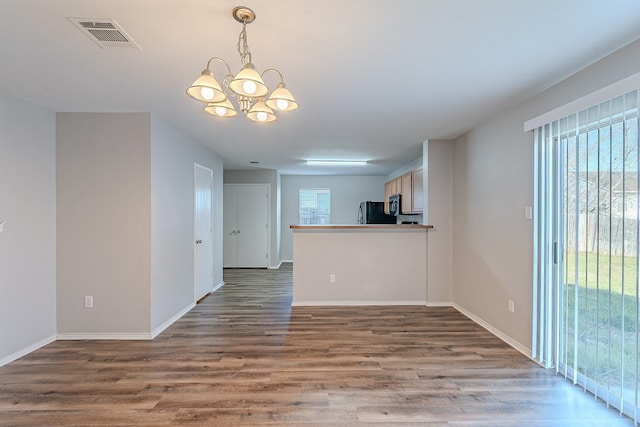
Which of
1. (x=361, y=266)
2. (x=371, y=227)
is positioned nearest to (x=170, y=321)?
(x=361, y=266)

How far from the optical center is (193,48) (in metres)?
1.87

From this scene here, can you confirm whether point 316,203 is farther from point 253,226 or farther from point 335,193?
point 253,226

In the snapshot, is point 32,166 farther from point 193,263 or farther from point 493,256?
point 493,256

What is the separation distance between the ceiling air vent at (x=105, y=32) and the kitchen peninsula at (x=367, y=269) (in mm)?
2857

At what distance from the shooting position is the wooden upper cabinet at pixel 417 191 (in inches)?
181

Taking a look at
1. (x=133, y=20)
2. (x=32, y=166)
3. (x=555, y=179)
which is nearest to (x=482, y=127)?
(x=555, y=179)

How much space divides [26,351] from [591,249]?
4.67 metres

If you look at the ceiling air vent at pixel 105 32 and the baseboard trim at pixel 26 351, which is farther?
the baseboard trim at pixel 26 351

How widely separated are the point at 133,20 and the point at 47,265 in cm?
261

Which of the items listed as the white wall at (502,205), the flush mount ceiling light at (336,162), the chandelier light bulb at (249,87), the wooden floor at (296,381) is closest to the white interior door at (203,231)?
the wooden floor at (296,381)

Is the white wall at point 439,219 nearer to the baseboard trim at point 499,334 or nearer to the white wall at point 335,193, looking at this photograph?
the baseboard trim at point 499,334

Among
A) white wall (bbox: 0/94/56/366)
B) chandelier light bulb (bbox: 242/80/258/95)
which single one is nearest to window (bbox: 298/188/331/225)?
white wall (bbox: 0/94/56/366)

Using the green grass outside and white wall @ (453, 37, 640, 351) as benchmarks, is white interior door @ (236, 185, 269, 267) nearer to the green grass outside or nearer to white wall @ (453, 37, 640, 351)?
white wall @ (453, 37, 640, 351)

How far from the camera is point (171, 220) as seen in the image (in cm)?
349
